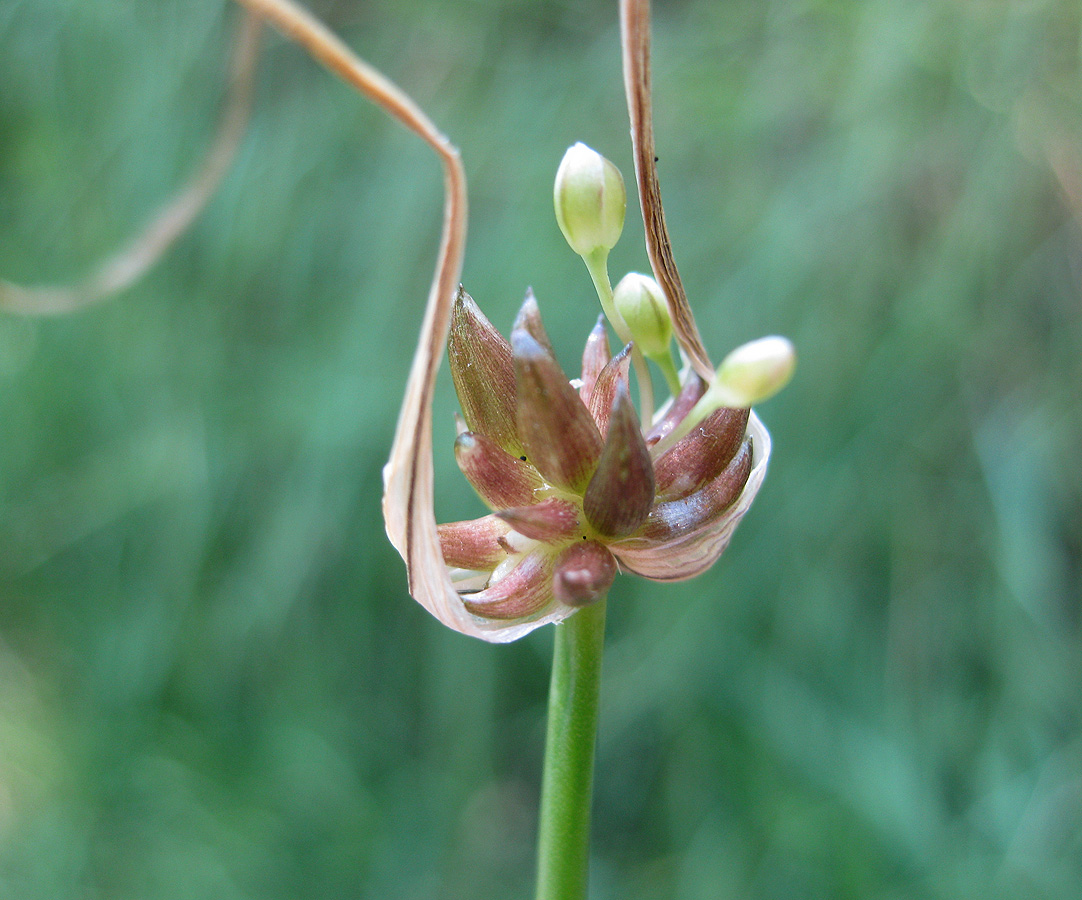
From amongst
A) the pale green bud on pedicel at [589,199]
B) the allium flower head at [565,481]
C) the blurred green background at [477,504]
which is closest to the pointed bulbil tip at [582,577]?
the allium flower head at [565,481]

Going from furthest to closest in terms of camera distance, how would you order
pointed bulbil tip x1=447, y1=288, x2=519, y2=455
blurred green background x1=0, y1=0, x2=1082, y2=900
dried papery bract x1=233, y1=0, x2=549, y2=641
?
blurred green background x1=0, y1=0, x2=1082, y2=900 < pointed bulbil tip x1=447, y1=288, x2=519, y2=455 < dried papery bract x1=233, y1=0, x2=549, y2=641

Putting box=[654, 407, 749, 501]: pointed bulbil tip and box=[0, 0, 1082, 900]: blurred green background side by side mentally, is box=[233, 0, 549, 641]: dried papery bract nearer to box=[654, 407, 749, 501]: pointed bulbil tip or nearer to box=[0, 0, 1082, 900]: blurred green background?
box=[654, 407, 749, 501]: pointed bulbil tip

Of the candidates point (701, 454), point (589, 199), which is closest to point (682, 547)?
point (701, 454)

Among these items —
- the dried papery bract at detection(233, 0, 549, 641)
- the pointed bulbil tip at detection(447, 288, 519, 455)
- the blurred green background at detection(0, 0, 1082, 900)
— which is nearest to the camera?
the dried papery bract at detection(233, 0, 549, 641)

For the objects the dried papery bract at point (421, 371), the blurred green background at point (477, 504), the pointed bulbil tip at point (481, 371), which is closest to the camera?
the dried papery bract at point (421, 371)

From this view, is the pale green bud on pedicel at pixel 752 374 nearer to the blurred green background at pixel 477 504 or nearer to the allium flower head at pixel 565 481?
the allium flower head at pixel 565 481

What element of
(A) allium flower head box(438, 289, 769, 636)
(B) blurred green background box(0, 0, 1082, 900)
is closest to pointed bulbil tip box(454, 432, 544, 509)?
(A) allium flower head box(438, 289, 769, 636)

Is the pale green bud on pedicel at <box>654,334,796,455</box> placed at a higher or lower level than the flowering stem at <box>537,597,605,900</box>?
higher

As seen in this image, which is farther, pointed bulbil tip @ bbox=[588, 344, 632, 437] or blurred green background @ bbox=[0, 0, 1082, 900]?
blurred green background @ bbox=[0, 0, 1082, 900]
